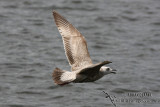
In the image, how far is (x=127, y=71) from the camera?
11.2 metres

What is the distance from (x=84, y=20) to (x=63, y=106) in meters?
5.75

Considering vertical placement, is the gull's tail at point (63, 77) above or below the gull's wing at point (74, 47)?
below

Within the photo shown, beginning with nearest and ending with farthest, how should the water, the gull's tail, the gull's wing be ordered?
the gull's tail, the gull's wing, the water

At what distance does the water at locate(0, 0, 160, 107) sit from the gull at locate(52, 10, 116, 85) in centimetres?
152

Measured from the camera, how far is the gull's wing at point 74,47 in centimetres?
823

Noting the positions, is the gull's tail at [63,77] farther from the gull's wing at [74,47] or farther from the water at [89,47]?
the water at [89,47]

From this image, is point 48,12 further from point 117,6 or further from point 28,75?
point 28,75

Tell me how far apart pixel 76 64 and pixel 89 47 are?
4.45 metres

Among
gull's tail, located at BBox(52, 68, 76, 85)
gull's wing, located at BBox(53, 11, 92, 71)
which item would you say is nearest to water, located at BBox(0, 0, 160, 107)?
gull's wing, located at BBox(53, 11, 92, 71)

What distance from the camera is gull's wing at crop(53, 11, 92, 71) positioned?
27.0ft

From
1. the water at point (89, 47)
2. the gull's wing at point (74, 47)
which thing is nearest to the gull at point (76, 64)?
the gull's wing at point (74, 47)

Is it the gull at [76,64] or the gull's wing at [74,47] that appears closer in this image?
the gull at [76,64]

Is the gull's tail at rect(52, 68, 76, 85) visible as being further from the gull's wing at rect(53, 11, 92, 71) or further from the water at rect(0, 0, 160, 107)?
the water at rect(0, 0, 160, 107)

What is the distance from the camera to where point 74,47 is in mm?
8453
